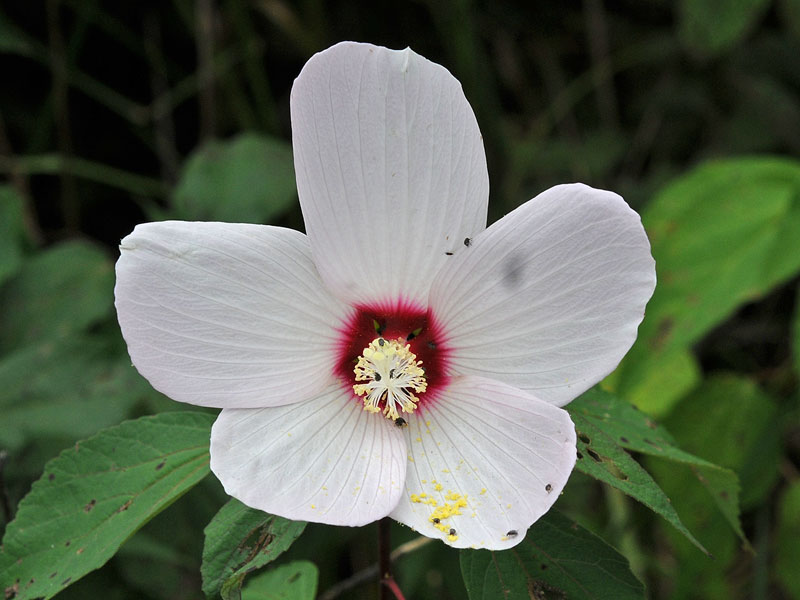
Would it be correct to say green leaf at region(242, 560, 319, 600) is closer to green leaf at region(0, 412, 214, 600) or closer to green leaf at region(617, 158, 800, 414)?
green leaf at region(0, 412, 214, 600)

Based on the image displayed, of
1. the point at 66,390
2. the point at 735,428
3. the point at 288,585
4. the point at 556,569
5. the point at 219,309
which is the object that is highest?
the point at 219,309

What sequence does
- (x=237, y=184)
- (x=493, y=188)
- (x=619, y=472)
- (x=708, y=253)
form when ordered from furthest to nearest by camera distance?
(x=493, y=188)
(x=237, y=184)
(x=708, y=253)
(x=619, y=472)

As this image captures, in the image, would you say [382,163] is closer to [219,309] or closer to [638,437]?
[219,309]

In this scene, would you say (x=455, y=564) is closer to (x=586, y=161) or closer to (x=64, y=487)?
(x=64, y=487)

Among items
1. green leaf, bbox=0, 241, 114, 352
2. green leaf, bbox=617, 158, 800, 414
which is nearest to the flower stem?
green leaf, bbox=617, 158, 800, 414

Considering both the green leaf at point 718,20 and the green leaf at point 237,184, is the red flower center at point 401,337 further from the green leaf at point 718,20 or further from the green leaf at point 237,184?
the green leaf at point 718,20

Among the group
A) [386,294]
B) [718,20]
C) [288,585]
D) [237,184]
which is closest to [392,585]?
[288,585]
